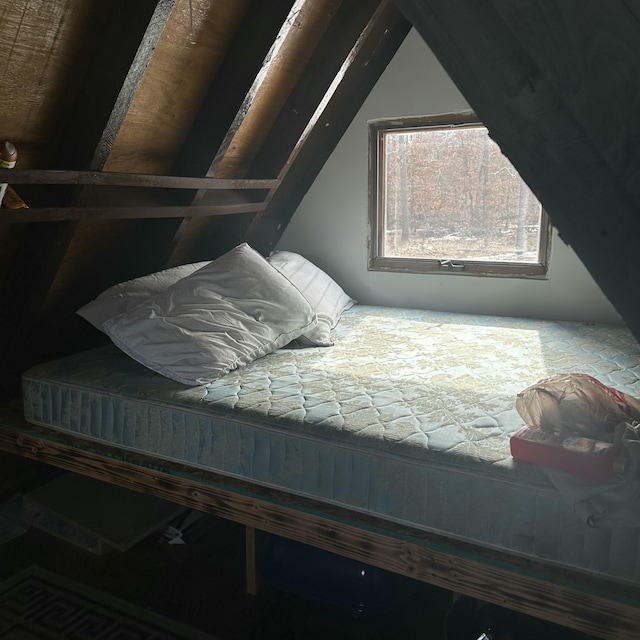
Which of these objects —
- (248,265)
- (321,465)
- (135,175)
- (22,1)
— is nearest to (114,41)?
(22,1)

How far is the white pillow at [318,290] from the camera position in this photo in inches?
108

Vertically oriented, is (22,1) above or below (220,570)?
above

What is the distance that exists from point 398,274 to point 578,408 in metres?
2.01

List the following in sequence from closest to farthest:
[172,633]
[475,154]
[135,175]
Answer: [172,633] → [135,175] → [475,154]

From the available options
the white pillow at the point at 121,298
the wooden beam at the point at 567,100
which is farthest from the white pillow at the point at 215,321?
the wooden beam at the point at 567,100

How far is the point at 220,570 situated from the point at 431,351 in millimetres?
1142

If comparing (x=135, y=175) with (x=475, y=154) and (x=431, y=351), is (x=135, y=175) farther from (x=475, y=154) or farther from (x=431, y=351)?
(x=475, y=154)

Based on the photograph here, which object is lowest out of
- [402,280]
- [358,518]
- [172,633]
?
[172,633]

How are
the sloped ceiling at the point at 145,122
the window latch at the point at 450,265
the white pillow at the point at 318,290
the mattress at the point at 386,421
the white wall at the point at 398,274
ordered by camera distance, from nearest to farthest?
1. the mattress at the point at 386,421
2. the sloped ceiling at the point at 145,122
3. the white pillow at the point at 318,290
4. the white wall at the point at 398,274
5. the window latch at the point at 450,265

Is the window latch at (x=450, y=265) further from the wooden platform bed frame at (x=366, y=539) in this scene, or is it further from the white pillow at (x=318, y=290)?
the wooden platform bed frame at (x=366, y=539)

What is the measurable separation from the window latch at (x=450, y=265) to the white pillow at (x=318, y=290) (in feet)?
1.79

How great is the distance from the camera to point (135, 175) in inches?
80.3

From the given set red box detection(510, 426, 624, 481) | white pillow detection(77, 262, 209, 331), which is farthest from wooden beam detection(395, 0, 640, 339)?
white pillow detection(77, 262, 209, 331)

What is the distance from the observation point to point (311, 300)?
2816 mm
